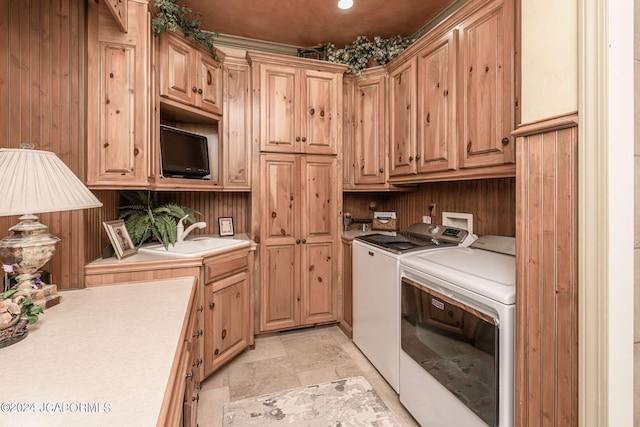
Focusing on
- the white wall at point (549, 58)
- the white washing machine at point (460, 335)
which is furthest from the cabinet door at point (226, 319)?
the white wall at point (549, 58)

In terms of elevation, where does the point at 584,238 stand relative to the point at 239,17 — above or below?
below

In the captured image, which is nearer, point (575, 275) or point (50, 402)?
point (50, 402)

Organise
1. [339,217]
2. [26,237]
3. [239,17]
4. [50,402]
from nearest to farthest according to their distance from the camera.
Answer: [50,402] → [26,237] → [239,17] → [339,217]

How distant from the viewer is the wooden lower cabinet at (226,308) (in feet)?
6.73

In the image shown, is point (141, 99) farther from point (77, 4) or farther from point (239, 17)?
point (239, 17)

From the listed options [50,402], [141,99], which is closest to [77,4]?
[141,99]

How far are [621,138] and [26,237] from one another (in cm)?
201

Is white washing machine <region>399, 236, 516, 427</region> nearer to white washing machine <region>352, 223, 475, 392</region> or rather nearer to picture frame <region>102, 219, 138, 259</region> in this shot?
white washing machine <region>352, 223, 475, 392</region>

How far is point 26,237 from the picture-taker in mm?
1139

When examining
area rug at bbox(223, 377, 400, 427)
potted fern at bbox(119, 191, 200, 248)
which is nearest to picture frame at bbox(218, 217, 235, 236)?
potted fern at bbox(119, 191, 200, 248)

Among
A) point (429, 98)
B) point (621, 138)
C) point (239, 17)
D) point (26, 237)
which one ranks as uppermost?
point (239, 17)

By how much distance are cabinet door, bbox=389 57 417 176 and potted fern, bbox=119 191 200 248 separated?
1786 mm

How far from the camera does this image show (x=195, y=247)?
220 centimetres

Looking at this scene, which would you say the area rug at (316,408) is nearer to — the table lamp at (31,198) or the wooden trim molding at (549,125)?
the table lamp at (31,198)
